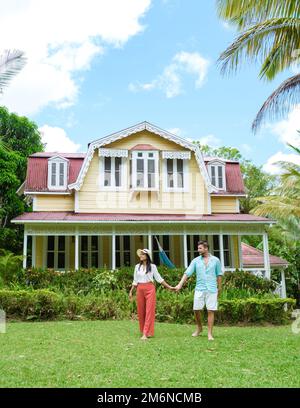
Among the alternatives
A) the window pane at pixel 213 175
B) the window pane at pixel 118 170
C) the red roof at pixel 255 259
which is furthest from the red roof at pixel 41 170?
the red roof at pixel 255 259

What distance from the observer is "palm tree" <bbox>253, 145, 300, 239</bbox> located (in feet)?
68.4

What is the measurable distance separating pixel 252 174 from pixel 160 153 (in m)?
21.5

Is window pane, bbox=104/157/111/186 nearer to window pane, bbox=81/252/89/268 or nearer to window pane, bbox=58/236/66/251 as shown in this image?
window pane, bbox=58/236/66/251

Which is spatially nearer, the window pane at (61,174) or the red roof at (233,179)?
the window pane at (61,174)

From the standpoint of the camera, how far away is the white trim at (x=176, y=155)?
21.2 m

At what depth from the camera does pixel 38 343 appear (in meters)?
8.66

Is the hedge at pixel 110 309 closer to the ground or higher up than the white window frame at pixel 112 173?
closer to the ground

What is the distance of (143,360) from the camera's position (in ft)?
22.2

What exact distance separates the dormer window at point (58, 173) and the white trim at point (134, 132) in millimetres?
1273

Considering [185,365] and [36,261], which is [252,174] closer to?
[36,261]

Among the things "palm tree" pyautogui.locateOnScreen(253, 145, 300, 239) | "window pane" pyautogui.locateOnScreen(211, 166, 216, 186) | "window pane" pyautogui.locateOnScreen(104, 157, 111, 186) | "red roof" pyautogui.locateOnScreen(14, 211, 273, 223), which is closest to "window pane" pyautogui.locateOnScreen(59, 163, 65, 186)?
"red roof" pyautogui.locateOnScreen(14, 211, 273, 223)

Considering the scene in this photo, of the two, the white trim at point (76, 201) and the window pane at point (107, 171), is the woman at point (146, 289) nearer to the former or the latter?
the white trim at point (76, 201)

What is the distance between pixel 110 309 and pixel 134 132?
10.0 metres
